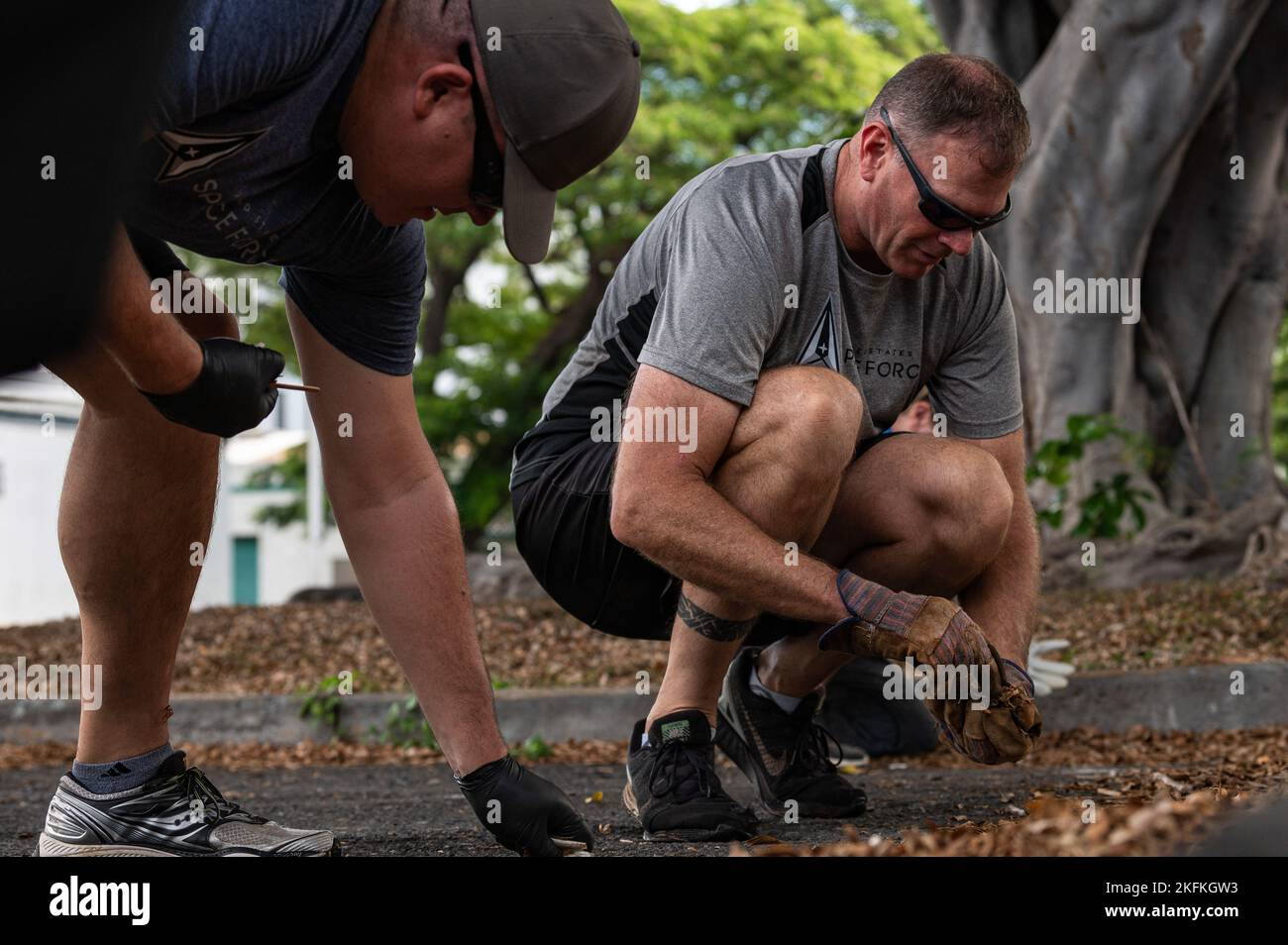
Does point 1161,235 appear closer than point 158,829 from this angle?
No

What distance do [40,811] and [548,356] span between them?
1183 centimetres

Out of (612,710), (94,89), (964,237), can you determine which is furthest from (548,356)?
(94,89)

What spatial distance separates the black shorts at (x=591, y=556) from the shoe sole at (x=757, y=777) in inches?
8.8

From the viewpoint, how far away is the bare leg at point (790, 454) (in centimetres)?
277

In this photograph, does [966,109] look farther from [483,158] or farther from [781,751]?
[781,751]

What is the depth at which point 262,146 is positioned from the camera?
7.24 ft

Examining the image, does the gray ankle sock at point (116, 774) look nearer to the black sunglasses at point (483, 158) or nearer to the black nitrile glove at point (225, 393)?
the black nitrile glove at point (225, 393)

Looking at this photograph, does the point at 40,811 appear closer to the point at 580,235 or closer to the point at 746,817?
the point at 746,817

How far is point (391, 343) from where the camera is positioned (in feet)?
9.19

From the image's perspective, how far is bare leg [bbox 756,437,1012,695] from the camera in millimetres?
2967

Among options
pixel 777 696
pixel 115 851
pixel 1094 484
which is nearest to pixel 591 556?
pixel 777 696

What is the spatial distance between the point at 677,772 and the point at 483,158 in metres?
1.32

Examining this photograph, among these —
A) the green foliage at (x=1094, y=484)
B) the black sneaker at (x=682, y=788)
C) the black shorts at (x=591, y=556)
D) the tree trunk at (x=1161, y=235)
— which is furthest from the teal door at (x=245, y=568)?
the black sneaker at (x=682, y=788)

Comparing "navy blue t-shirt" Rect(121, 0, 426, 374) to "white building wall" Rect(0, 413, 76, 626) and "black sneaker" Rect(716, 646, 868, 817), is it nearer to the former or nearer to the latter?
"black sneaker" Rect(716, 646, 868, 817)
